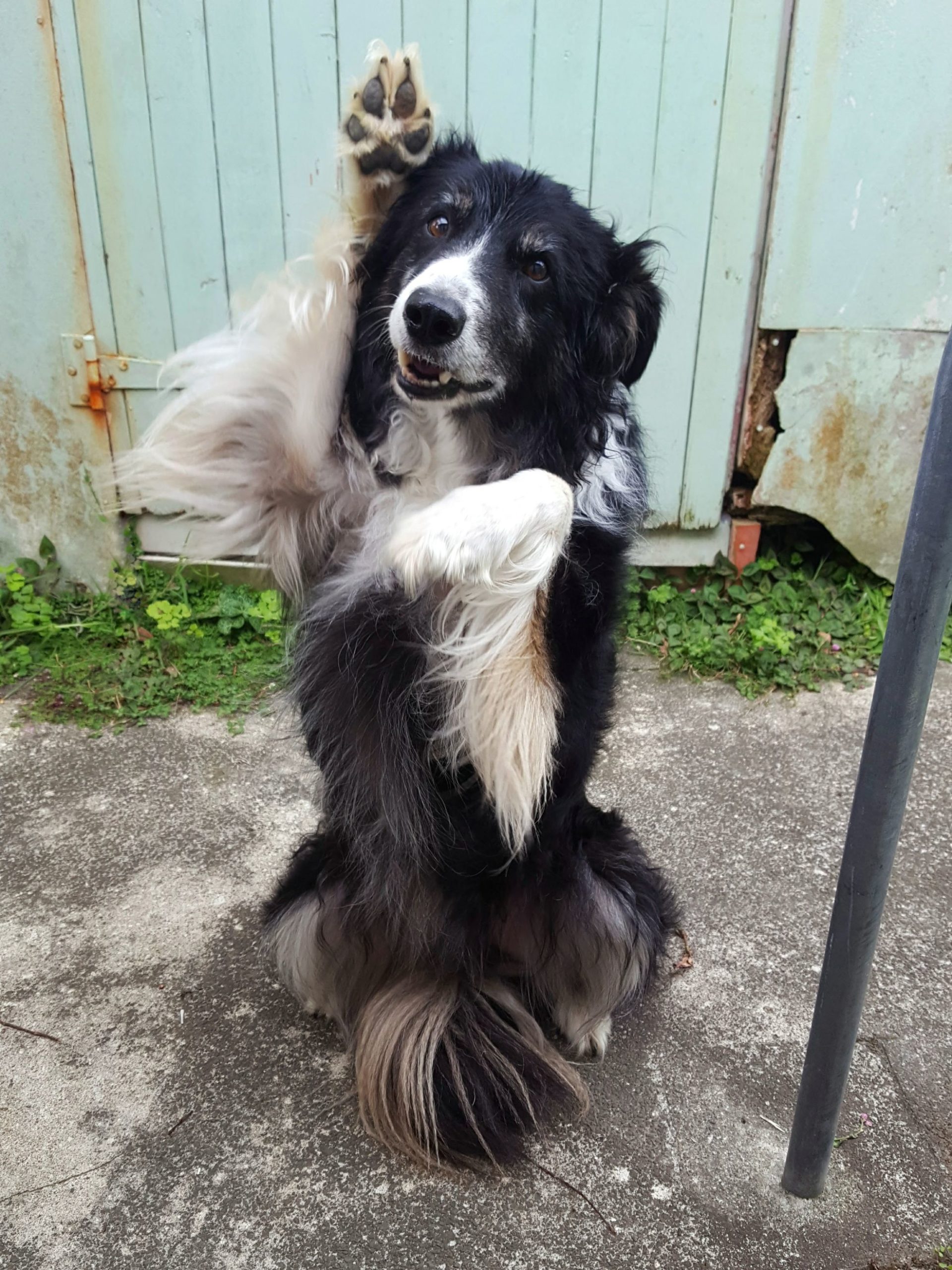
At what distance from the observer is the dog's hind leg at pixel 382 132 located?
155 centimetres

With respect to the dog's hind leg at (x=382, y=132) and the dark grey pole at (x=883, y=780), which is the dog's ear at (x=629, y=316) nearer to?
the dog's hind leg at (x=382, y=132)

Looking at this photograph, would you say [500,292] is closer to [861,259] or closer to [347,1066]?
[347,1066]

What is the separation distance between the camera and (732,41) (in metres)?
3.11

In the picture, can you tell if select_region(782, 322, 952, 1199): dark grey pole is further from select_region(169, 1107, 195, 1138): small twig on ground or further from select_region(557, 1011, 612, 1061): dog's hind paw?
select_region(169, 1107, 195, 1138): small twig on ground

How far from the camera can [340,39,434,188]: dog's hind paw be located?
1.54 meters

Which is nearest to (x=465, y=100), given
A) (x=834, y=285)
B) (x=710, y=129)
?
(x=710, y=129)

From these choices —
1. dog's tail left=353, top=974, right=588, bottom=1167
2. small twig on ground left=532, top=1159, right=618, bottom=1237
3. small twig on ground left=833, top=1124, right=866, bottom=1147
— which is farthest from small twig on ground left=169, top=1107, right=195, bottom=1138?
small twig on ground left=833, top=1124, right=866, bottom=1147

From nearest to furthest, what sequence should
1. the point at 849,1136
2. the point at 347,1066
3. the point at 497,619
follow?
the point at 497,619
the point at 849,1136
the point at 347,1066

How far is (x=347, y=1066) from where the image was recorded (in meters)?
1.87

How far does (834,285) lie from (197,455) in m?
2.71

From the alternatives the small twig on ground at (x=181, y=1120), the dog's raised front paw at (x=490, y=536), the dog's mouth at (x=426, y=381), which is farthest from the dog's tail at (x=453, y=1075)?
the dog's mouth at (x=426, y=381)

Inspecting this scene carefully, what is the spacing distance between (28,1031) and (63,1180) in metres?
0.40

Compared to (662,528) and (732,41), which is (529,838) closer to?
(662,528)

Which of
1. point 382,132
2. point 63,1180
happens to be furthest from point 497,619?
point 63,1180
